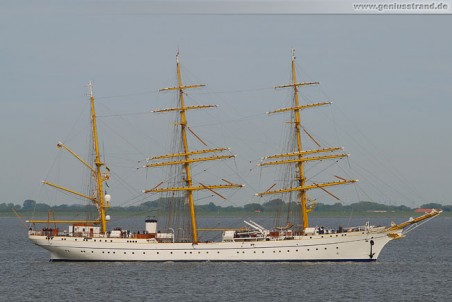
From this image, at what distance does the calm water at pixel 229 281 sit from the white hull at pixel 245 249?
138cm

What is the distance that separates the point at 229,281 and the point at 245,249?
15.4 meters

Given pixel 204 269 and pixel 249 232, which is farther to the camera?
pixel 249 232

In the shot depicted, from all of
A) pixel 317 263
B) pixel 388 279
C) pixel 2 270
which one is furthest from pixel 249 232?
pixel 2 270

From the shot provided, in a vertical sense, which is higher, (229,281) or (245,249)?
(245,249)

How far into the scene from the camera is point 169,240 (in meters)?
104

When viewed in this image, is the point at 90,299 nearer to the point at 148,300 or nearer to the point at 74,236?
the point at 148,300

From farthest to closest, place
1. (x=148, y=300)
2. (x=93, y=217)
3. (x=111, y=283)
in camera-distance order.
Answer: (x=93, y=217), (x=111, y=283), (x=148, y=300)

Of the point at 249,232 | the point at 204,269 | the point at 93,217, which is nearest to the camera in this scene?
the point at 204,269

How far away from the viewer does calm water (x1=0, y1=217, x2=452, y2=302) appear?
76.0 metres

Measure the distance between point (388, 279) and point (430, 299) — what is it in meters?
12.8

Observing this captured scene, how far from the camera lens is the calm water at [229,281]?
7600cm

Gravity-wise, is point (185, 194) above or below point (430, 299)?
above

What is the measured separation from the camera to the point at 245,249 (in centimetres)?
10006

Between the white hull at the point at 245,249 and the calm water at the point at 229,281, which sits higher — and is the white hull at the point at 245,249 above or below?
above
